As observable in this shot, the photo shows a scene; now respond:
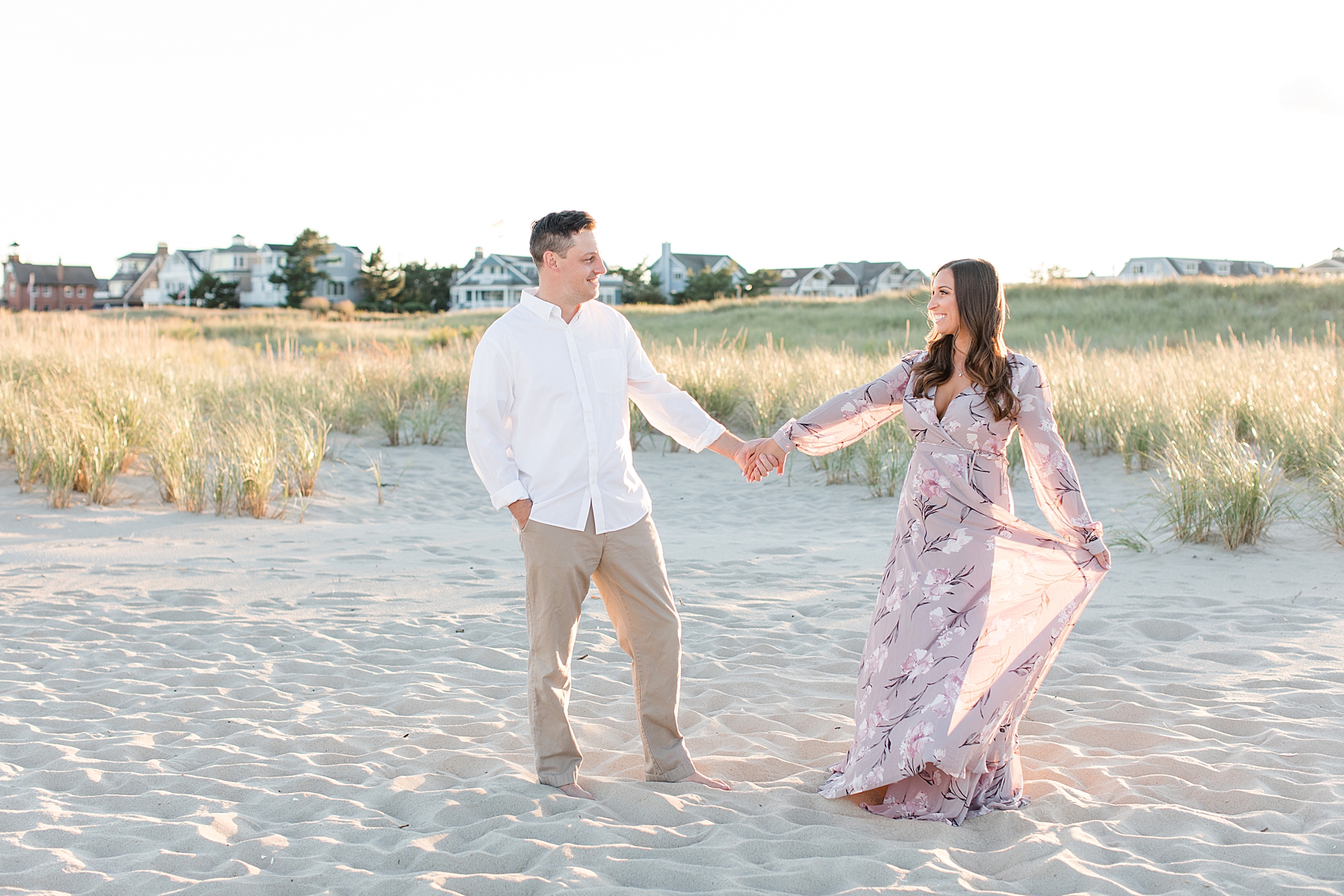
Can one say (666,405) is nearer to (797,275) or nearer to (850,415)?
(850,415)

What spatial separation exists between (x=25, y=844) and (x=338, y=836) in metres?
0.89

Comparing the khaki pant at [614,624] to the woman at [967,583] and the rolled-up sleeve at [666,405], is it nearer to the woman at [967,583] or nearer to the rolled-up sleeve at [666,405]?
the rolled-up sleeve at [666,405]

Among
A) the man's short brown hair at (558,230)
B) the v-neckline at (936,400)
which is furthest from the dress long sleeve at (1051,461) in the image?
the man's short brown hair at (558,230)

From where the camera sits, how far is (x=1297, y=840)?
10.3 feet

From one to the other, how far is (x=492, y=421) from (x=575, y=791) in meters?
1.29

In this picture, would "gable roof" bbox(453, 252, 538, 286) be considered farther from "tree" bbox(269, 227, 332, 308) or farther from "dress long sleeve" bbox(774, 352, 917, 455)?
"dress long sleeve" bbox(774, 352, 917, 455)

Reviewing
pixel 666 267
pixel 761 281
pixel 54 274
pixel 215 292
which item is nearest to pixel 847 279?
pixel 666 267

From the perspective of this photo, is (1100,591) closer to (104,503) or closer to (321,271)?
(104,503)

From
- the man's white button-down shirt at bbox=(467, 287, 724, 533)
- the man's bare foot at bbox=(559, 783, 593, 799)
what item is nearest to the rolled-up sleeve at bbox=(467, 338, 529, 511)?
the man's white button-down shirt at bbox=(467, 287, 724, 533)

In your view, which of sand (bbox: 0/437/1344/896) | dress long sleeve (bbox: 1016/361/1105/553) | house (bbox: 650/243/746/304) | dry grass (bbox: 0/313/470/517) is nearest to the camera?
sand (bbox: 0/437/1344/896)

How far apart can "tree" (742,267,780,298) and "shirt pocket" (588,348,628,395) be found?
207 ft

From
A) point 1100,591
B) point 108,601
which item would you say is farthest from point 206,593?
point 1100,591

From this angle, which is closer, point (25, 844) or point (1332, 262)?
point (25, 844)

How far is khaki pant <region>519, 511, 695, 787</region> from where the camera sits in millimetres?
3391
